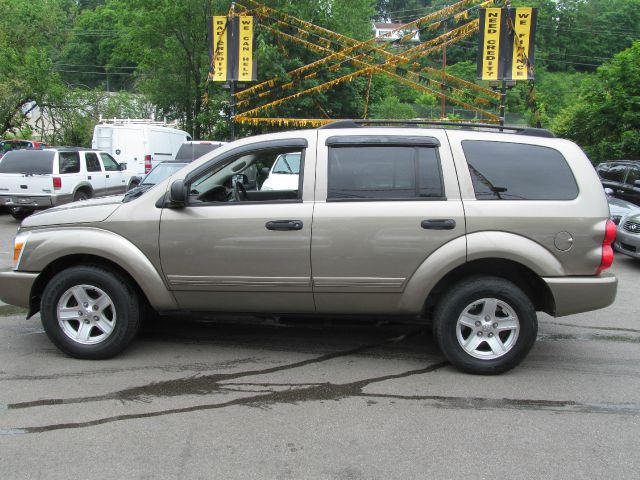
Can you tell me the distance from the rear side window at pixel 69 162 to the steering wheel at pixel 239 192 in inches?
393

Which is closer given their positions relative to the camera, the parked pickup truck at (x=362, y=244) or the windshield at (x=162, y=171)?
the parked pickup truck at (x=362, y=244)

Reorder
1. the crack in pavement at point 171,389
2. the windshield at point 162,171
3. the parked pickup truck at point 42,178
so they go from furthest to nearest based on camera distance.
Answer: the parked pickup truck at point 42,178, the windshield at point 162,171, the crack in pavement at point 171,389

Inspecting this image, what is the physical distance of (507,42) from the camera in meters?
15.2

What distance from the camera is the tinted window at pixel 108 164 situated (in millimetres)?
15569

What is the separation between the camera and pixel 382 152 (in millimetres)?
4711

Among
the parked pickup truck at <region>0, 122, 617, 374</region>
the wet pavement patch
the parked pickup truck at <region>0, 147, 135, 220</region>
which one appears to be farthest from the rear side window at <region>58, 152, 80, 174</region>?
the parked pickup truck at <region>0, 122, 617, 374</region>

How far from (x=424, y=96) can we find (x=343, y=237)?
179 ft

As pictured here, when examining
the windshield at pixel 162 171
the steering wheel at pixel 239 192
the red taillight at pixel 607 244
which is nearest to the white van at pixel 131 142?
the windshield at pixel 162 171

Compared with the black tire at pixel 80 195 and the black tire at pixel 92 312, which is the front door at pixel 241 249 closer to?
the black tire at pixel 92 312

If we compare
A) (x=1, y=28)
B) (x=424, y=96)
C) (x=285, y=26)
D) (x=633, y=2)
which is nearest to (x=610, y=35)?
(x=633, y=2)

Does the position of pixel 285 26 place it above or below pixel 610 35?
below

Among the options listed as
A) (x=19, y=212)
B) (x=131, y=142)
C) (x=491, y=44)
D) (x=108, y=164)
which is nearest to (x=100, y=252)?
(x=19, y=212)

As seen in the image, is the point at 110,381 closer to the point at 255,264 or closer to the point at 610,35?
the point at 255,264

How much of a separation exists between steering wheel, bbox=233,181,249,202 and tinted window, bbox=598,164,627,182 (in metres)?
11.1
